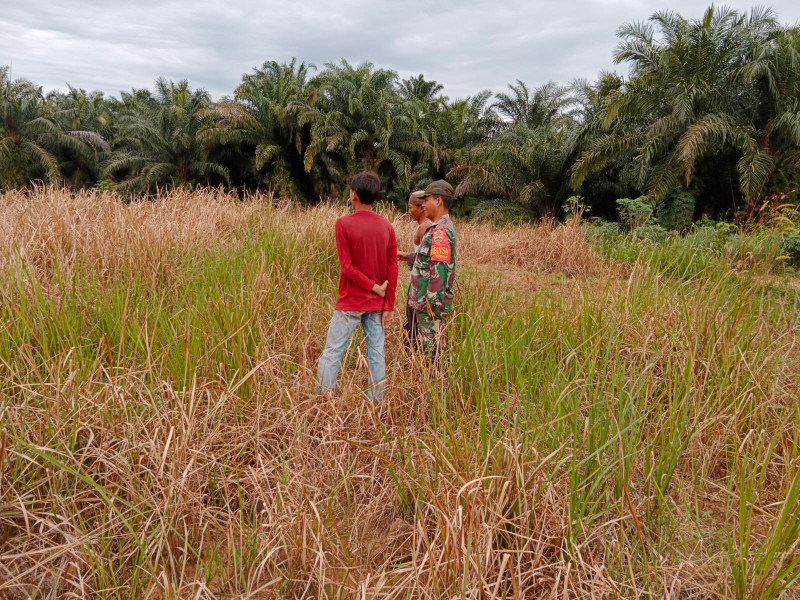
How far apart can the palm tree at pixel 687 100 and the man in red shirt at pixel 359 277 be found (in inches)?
390

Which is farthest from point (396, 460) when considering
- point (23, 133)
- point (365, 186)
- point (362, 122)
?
point (23, 133)

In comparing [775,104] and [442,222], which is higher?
[775,104]

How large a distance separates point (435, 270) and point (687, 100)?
10746 mm

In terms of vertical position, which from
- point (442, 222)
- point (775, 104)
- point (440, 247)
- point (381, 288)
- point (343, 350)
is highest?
point (775, 104)

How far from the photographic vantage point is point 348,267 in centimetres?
293

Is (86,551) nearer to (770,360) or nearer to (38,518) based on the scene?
(38,518)

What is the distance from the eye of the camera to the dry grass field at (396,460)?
67.2 inches

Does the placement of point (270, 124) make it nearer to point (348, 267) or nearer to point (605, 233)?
point (605, 233)

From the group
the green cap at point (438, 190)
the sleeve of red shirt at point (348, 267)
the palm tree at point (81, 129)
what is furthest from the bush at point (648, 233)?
the palm tree at point (81, 129)

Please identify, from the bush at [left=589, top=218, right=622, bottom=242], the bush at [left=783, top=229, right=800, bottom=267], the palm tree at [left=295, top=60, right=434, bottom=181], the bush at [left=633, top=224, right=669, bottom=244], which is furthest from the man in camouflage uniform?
the palm tree at [left=295, top=60, right=434, bottom=181]

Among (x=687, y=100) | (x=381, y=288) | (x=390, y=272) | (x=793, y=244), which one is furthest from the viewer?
(x=687, y=100)

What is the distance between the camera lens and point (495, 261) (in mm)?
8180

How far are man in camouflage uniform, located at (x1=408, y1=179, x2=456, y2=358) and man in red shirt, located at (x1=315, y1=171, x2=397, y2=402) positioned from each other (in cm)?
25

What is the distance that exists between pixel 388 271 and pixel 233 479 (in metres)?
1.47
